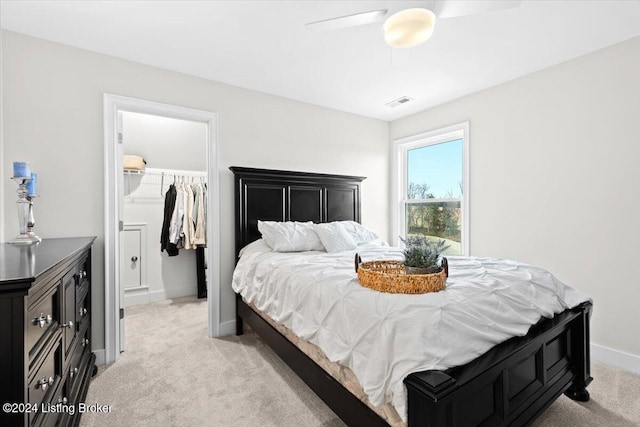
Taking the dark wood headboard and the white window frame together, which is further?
the white window frame

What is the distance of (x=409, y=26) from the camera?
1.54 meters

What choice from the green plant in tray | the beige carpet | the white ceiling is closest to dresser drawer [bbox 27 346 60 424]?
the beige carpet

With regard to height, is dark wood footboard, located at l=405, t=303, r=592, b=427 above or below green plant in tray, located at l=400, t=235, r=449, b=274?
below

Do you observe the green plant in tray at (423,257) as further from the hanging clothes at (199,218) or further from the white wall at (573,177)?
the hanging clothes at (199,218)

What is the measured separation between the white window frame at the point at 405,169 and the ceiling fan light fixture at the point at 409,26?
2.16 meters

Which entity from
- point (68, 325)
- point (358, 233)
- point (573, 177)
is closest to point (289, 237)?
point (358, 233)

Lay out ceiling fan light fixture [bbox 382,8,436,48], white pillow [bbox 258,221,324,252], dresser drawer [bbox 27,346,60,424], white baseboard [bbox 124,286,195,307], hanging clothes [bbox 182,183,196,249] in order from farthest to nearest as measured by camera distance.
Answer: hanging clothes [bbox 182,183,196,249], white baseboard [bbox 124,286,195,307], white pillow [bbox 258,221,324,252], ceiling fan light fixture [bbox 382,8,436,48], dresser drawer [bbox 27,346,60,424]

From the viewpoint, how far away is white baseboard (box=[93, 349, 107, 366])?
2.43 m

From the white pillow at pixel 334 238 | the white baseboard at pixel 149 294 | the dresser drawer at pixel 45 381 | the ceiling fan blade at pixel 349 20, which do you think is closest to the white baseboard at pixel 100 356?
the dresser drawer at pixel 45 381

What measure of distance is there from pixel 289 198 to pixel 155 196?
6.63ft

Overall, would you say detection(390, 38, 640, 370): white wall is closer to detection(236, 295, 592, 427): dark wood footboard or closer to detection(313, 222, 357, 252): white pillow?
detection(236, 295, 592, 427): dark wood footboard

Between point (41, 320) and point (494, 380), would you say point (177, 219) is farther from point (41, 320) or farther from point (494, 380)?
point (494, 380)

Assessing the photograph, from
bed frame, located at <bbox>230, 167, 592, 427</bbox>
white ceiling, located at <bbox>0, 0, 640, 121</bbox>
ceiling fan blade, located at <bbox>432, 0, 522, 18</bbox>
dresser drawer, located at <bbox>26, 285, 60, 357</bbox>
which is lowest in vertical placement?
bed frame, located at <bbox>230, 167, 592, 427</bbox>

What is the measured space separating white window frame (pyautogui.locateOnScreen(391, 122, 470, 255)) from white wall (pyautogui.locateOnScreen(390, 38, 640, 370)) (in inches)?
5.0
